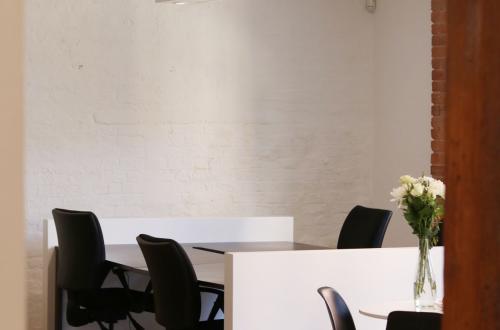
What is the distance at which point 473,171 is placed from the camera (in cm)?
118

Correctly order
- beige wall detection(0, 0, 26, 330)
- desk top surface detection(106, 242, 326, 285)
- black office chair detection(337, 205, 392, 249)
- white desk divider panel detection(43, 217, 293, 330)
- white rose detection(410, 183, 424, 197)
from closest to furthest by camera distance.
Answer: beige wall detection(0, 0, 26, 330) < white rose detection(410, 183, 424, 197) < desk top surface detection(106, 242, 326, 285) < black office chair detection(337, 205, 392, 249) < white desk divider panel detection(43, 217, 293, 330)

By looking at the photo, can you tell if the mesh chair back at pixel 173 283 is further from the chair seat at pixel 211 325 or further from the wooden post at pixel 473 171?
the wooden post at pixel 473 171

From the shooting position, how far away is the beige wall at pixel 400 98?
7.11 metres

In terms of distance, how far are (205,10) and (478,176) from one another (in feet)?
19.7

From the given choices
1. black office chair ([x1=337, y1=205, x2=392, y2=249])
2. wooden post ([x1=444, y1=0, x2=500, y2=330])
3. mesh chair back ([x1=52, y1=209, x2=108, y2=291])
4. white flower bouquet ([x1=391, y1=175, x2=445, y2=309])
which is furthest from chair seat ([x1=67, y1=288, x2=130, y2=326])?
wooden post ([x1=444, y1=0, x2=500, y2=330])

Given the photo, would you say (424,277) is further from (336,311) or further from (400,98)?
(400,98)

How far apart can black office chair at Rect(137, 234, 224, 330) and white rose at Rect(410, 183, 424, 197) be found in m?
1.03

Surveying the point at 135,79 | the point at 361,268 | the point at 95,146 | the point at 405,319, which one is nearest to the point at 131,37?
the point at 135,79

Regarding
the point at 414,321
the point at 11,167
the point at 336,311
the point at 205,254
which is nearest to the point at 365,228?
the point at 205,254

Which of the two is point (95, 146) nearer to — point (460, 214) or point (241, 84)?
point (241, 84)

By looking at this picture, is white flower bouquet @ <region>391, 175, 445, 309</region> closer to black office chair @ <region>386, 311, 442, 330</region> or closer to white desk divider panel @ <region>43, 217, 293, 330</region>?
black office chair @ <region>386, 311, 442, 330</region>

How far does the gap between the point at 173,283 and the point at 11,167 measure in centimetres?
346

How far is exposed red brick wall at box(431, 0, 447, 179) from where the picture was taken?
22.7 ft

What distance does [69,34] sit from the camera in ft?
21.4
